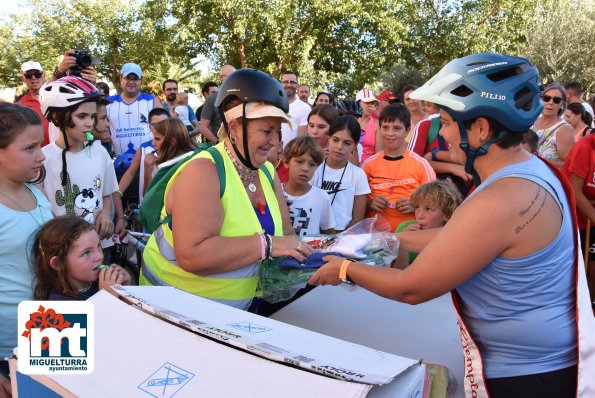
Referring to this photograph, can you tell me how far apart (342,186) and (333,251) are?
219cm

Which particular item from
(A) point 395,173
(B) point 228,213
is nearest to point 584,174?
(A) point 395,173

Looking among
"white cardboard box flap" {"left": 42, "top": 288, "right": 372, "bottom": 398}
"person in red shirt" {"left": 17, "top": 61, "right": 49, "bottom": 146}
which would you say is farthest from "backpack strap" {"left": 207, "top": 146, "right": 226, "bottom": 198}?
"person in red shirt" {"left": 17, "top": 61, "right": 49, "bottom": 146}

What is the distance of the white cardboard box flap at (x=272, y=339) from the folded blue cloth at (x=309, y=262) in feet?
2.24

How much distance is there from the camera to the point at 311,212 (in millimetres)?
3891

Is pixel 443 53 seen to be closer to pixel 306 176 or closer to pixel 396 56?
pixel 396 56

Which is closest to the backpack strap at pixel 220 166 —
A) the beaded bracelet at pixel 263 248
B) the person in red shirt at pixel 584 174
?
the beaded bracelet at pixel 263 248

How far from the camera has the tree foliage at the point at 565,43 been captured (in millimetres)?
21641

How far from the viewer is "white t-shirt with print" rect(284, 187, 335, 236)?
3852mm

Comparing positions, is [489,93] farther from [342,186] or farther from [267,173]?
[342,186]

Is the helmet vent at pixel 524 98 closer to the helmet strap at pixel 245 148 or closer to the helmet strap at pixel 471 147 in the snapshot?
the helmet strap at pixel 471 147

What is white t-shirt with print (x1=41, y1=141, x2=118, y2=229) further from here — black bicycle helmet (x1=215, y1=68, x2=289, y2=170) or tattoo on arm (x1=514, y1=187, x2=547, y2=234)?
tattoo on arm (x1=514, y1=187, x2=547, y2=234)

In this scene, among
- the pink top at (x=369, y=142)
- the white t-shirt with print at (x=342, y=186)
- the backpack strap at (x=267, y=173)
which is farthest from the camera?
the pink top at (x=369, y=142)

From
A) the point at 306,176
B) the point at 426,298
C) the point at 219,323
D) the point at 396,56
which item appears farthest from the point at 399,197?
the point at 396,56

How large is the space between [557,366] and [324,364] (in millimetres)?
973
